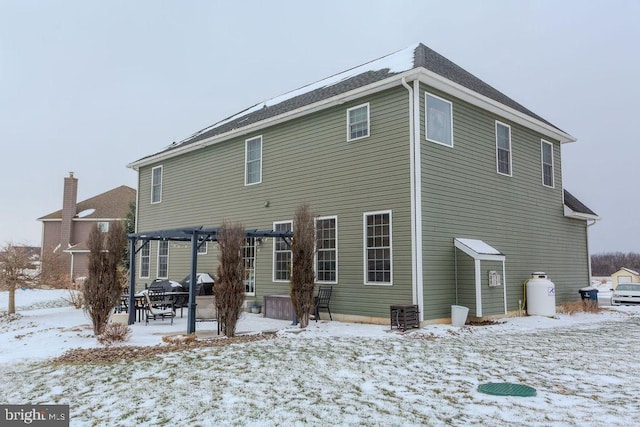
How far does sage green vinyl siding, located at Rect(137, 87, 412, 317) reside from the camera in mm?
10703

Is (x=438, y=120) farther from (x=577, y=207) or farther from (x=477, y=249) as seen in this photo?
(x=577, y=207)

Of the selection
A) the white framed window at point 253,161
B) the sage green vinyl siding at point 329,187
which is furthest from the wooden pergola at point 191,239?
the white framed window at point 253,161

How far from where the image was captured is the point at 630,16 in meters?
19.2

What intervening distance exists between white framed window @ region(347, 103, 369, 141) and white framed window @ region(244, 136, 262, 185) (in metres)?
3.59

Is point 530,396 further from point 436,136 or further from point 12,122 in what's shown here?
point 12,122

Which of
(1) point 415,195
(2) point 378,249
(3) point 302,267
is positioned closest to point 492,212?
(1) point 415,195

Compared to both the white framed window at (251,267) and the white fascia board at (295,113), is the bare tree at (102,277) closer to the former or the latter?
the white framed window at (251,267)

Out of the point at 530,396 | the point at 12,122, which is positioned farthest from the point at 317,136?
the point at 12,122

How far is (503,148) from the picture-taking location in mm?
13234

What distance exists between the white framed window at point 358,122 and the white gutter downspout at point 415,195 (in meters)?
1.31

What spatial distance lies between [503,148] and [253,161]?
23.9 feet

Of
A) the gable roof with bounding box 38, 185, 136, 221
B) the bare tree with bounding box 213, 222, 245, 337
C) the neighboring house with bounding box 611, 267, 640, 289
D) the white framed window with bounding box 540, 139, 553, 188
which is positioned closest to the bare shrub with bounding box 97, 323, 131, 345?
the bare tree with bounding box 213, 222, 245, 337

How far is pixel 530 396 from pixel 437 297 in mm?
5581

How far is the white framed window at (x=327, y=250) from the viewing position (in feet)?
38.9
